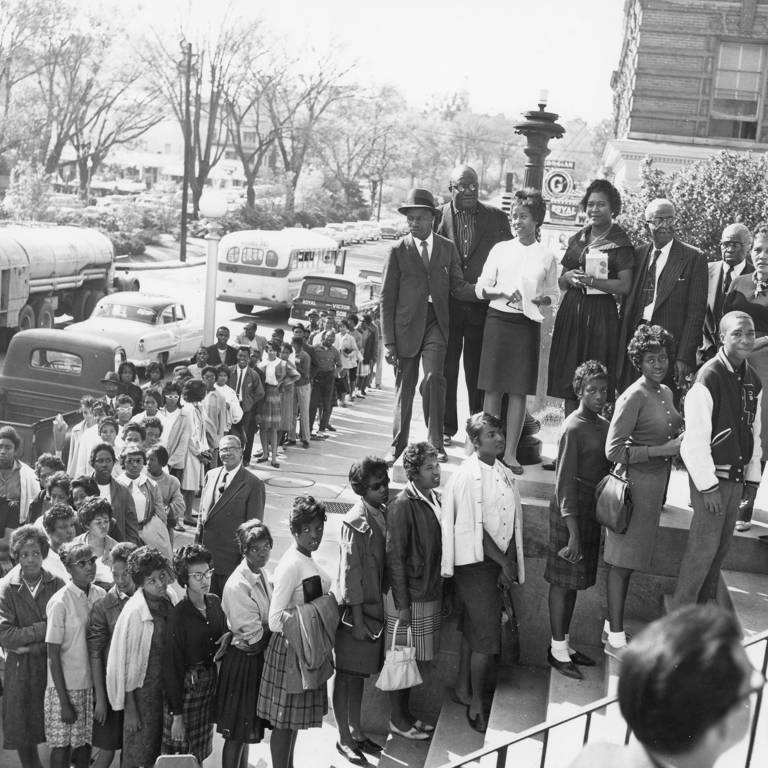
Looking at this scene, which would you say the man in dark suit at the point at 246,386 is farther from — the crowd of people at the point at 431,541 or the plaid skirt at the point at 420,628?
the plaid skirt at the point at 420,628

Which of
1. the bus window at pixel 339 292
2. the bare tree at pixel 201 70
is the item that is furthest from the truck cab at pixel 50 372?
the bare tree at pixel 201 70

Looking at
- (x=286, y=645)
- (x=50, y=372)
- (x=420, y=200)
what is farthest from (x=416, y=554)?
(x=50, y=372)

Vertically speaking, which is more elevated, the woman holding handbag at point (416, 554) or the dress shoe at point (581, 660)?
the woman holding handbag at point (416, 554)

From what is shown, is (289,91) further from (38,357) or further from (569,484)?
(569,484)

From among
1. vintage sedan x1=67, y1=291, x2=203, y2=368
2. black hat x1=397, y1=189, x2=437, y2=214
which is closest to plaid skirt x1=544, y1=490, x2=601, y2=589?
black hat x1=397, y1=189, x2=437, y2=214

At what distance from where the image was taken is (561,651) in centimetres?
638

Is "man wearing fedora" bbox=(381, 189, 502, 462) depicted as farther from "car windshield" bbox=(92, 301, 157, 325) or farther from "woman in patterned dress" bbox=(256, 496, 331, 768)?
"car windshield" bbox=(92, 301, 157, 325)

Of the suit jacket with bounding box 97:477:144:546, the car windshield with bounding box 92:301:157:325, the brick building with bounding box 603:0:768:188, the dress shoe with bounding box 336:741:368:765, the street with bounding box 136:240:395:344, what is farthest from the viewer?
the street with bounding box 136:240:395:344

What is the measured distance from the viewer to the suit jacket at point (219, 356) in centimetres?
1506

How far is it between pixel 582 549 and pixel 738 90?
2200 cm

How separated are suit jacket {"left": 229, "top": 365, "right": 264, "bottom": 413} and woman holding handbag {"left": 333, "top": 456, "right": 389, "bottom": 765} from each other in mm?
7018

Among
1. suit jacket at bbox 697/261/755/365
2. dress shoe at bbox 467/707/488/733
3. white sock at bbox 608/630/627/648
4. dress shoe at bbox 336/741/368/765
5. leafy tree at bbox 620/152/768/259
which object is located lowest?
dress shoe at bbox 336/741/368/765

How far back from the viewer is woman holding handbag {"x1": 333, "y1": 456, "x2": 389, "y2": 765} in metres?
6.35

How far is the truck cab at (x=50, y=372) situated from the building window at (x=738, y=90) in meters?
17.3
